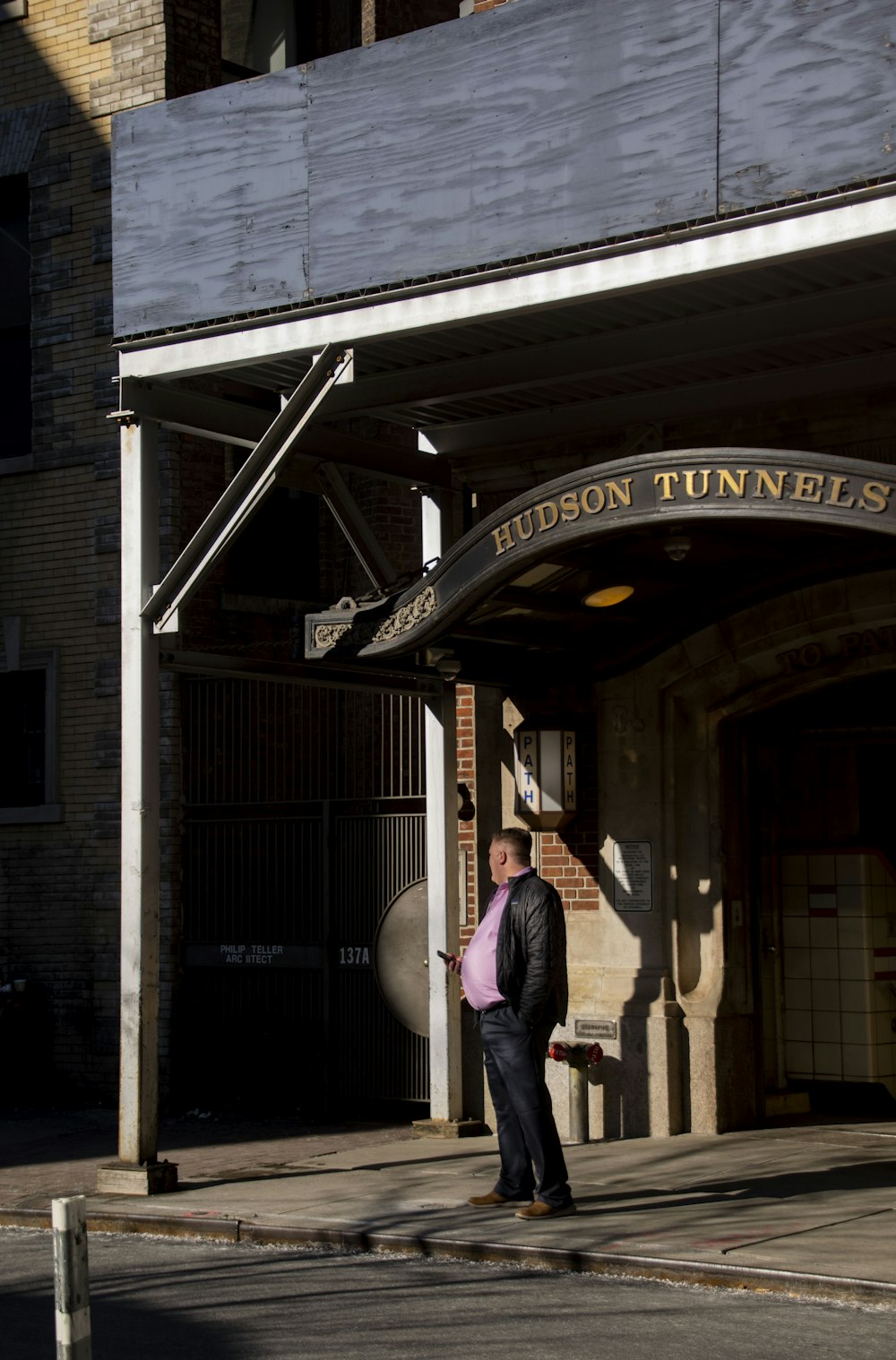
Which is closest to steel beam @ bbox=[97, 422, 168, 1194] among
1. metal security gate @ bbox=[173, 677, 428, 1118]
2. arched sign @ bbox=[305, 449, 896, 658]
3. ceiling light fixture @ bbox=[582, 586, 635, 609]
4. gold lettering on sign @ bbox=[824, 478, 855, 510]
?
arched sign @ bbox=[305, 449, 896, 658]

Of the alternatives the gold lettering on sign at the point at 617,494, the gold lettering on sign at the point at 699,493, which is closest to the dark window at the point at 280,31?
the gold lettering on sign at the point at 699,493

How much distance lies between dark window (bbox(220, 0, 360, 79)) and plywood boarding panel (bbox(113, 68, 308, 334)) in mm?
5765

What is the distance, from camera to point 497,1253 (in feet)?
26.9

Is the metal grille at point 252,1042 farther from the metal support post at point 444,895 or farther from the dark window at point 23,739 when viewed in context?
the dark window at point 23,739

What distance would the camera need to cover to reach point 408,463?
12.5m

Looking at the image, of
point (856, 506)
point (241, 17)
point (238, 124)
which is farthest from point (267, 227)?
point (241, 17)

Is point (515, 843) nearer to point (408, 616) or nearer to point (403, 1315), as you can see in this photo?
point (408, 616)

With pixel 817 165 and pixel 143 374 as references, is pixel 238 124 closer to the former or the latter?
pixel 143 374

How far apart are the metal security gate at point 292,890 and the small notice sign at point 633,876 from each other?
191 centimetres

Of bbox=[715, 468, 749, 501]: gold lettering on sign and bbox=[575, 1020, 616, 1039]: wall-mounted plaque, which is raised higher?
bbox=[715, 468, 749, 501]: gold lettering on sign

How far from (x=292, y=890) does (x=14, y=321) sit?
240 inches

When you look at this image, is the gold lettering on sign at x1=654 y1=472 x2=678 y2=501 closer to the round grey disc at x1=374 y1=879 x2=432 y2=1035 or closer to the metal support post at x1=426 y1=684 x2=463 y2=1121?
the metal support post at x1=426 y1=684 x2=463 y2=1121

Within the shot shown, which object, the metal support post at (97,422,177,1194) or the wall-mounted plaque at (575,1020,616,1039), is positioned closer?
the metal support post at (97,422,177,1194)

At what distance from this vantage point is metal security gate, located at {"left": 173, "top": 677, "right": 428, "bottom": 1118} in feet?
45.1
